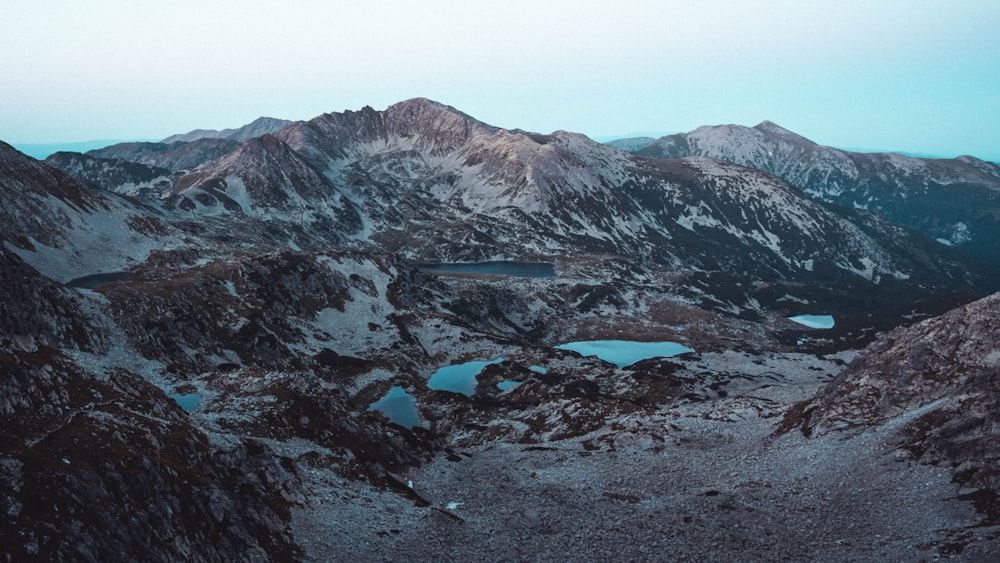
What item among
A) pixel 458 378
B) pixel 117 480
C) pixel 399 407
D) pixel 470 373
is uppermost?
pixel 117 480

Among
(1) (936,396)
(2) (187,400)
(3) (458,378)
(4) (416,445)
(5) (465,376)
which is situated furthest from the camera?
(5) (465,376)

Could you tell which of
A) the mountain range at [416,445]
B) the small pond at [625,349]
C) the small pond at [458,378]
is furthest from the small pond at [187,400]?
the small pond at [625,349]

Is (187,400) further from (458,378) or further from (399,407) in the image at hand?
(458,378)

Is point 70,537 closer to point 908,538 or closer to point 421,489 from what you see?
point 421,489

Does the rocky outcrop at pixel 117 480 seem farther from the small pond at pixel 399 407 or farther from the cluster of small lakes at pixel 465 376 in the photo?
the small pond at pixel 399 407

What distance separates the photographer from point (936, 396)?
6144 centimetres

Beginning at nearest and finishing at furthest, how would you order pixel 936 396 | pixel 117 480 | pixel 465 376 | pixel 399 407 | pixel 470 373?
1. pixel 117 480
2. pixel 936 396
3. pixel 399 407
4. pixel 465 376
5. pixel 470 373

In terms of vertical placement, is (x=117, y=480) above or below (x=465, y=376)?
above

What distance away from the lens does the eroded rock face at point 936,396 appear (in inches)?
1971

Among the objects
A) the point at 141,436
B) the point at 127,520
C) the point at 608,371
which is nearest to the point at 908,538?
the point at 127,520

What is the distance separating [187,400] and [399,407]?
1508 inches

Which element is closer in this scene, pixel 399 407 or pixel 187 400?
pixel 187 400

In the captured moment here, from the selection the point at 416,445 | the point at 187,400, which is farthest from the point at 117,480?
the point at 416,445

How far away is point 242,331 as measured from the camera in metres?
108
